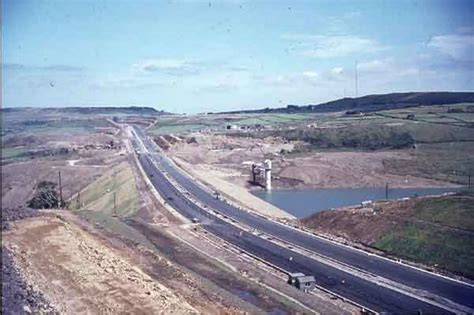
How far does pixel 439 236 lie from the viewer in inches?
878

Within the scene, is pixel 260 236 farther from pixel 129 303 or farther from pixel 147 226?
pixel 129 303

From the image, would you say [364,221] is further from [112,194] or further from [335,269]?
[112,194]

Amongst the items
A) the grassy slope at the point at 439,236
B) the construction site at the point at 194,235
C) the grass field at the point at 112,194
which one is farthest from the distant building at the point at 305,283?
the grass field at the point at 112,194

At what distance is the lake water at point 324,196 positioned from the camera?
40.1 meters

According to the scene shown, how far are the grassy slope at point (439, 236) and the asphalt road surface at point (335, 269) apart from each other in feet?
3.70

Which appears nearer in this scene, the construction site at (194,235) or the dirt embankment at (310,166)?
the construction site at (194,235)

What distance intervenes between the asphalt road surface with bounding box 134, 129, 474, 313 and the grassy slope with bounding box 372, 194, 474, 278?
1.13 metres

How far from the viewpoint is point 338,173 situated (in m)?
51.4

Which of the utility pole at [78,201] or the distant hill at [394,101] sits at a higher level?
the distant hill at [394,101]

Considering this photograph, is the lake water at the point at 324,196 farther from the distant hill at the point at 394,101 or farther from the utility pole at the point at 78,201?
the utility pole at the point at 78,201

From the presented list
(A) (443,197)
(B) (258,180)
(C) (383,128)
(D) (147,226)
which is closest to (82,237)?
(D) (147,226)

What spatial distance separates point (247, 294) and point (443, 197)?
13.1 meters

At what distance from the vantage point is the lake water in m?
40.1

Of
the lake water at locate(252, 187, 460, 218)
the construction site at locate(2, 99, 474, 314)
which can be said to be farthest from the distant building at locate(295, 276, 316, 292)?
the lake water at locate(252, 187, 460, 218)
